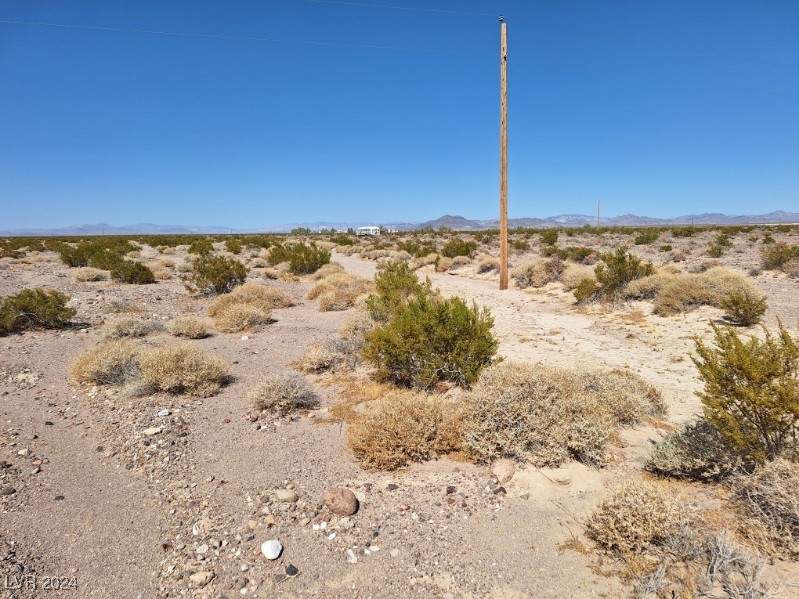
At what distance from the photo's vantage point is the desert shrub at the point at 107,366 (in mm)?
6617

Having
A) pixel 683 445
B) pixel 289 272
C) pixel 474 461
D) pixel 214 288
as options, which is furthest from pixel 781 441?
pixel 289 272

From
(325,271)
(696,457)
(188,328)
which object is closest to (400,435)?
(696,457)

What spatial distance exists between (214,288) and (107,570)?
12750 mm

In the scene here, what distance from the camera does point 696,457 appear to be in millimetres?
3840

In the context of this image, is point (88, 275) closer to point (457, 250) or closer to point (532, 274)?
point (532, 274)

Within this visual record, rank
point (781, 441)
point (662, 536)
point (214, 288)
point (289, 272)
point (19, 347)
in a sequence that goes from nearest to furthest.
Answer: point (662, 536) < point (781, 441) < point (19, 347) < point (214, 288) < point (289, 272)

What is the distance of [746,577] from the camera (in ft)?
8.64

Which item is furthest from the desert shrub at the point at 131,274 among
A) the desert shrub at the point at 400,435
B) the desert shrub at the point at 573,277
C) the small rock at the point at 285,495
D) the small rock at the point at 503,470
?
the small rock at the point at 503,470

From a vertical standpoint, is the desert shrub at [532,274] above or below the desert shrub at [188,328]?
above

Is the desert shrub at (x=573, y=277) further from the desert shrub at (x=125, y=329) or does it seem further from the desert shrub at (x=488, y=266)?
the desert shrub at (x=125, y=329)

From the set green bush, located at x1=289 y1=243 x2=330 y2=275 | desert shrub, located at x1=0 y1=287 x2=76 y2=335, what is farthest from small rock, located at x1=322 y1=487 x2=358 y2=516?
green bush, located at x1=289 y1=243 x2=330 y2=275

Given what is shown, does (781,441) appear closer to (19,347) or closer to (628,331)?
(628,331)

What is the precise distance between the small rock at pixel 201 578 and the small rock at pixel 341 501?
1.02 m

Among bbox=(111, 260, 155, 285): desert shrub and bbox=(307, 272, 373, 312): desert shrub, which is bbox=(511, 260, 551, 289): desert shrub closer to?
bbox=(307, 272, 373, 312): desert shrub
